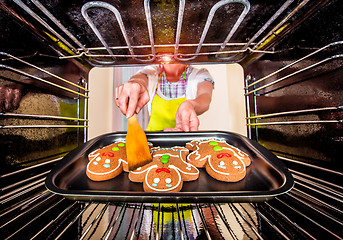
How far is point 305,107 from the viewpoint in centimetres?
50

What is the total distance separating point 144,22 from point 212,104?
1.89 metres

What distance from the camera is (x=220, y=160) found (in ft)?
2.00

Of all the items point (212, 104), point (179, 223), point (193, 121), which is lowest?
point (179, 223)

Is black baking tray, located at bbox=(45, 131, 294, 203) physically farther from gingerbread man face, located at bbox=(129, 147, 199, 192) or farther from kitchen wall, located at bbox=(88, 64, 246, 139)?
kitchen wall, located at bbox=(88, 64, 246, 139)

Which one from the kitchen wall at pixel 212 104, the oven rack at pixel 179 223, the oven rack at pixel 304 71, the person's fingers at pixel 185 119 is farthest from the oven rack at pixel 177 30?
the kitchen wall at pixel 212 104

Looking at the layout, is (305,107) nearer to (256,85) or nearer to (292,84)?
(292,84)

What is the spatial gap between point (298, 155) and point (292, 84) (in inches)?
9.1

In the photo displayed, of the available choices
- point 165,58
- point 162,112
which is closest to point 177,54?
point 165,58

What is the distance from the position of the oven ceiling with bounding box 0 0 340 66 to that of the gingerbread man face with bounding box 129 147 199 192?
1.40 feet

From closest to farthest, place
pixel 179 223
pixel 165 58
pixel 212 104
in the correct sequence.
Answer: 1. pixel 179 223
2. pixel 165 58
3. pixel 212 104

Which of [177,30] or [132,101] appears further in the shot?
[132,101]

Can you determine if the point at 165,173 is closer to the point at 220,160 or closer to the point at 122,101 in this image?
the point at 220,160

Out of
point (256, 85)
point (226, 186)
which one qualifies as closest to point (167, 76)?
point (256, 85)

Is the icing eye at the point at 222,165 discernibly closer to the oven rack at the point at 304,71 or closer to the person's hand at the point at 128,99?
the oven rack at the point at 304,71
